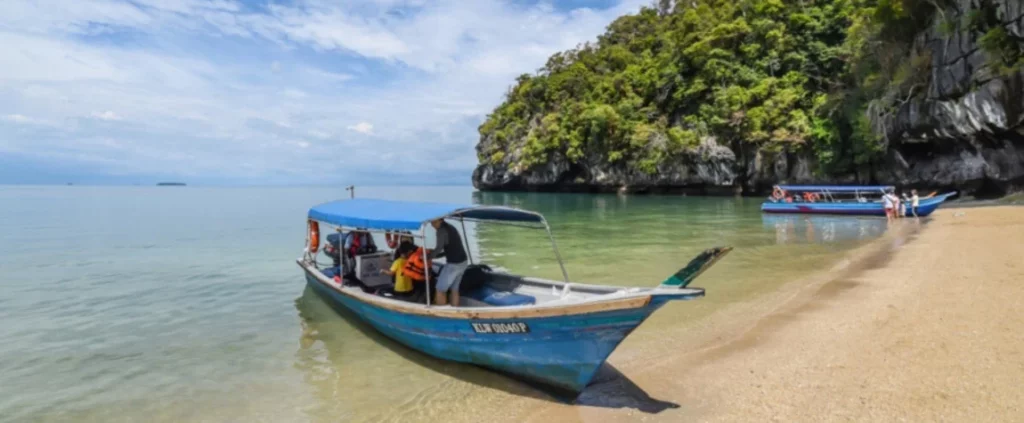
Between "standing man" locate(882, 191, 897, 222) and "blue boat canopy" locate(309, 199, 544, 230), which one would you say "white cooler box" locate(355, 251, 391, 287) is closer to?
"blue boat canopy" locate(309, 199, 544, 230)

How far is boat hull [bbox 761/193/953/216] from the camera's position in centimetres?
2516

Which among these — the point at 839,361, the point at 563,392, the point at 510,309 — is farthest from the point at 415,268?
the point at 839,361

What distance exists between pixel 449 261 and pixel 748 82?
139 ft

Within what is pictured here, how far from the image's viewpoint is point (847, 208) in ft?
92.1

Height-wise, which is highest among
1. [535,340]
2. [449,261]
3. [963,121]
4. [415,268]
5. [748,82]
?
[748,82]

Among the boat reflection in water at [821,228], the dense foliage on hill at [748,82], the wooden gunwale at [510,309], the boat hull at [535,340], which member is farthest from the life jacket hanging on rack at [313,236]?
the dense foliage on hill at [748,82]

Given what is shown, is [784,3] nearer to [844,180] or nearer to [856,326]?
[844,180]

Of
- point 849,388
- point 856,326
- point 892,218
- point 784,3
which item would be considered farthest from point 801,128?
point 849,388

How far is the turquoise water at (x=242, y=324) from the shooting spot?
664cm

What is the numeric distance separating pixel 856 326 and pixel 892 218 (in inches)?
842

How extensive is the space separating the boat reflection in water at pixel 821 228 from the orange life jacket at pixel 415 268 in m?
15.1

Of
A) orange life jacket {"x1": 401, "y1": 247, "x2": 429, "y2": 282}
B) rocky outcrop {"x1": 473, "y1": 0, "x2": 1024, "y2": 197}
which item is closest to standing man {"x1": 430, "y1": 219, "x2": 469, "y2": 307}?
orange life jacket {"x1": 401, "y1": 247, "x2": 429, "y2": 282}

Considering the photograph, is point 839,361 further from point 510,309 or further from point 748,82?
point 748,82

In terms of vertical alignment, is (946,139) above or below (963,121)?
below
